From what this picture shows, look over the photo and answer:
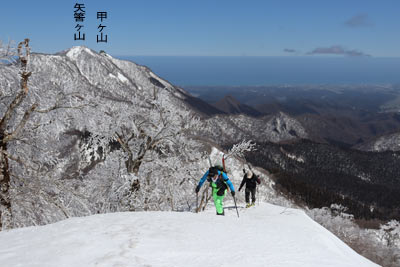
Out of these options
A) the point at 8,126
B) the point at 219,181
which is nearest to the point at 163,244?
the point at 219,181

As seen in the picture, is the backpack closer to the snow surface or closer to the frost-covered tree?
the snow surface

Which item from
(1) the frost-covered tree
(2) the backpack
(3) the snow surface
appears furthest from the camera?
(2) the backpack

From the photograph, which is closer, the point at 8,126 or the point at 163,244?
the point at 163,244

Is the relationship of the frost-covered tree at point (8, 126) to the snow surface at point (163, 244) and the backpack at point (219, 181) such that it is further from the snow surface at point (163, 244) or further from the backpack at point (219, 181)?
the backpack at point (219, 181)

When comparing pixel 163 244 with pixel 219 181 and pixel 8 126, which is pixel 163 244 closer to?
pixel 219 181

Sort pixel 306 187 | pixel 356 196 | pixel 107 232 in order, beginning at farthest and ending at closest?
pixel 356 196, pixel 306 187, pixel 107 232

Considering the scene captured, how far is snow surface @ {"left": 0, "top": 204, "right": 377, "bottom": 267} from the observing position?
6.91m

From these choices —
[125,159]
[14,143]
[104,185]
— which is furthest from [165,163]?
[14,143]

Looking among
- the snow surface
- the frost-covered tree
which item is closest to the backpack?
the snow surface

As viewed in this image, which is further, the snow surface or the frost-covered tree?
the frost-covered tree

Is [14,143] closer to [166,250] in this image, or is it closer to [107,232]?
[107,232]

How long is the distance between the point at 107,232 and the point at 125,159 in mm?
10364

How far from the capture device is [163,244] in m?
7.92

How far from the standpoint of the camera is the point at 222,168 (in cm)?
1359
